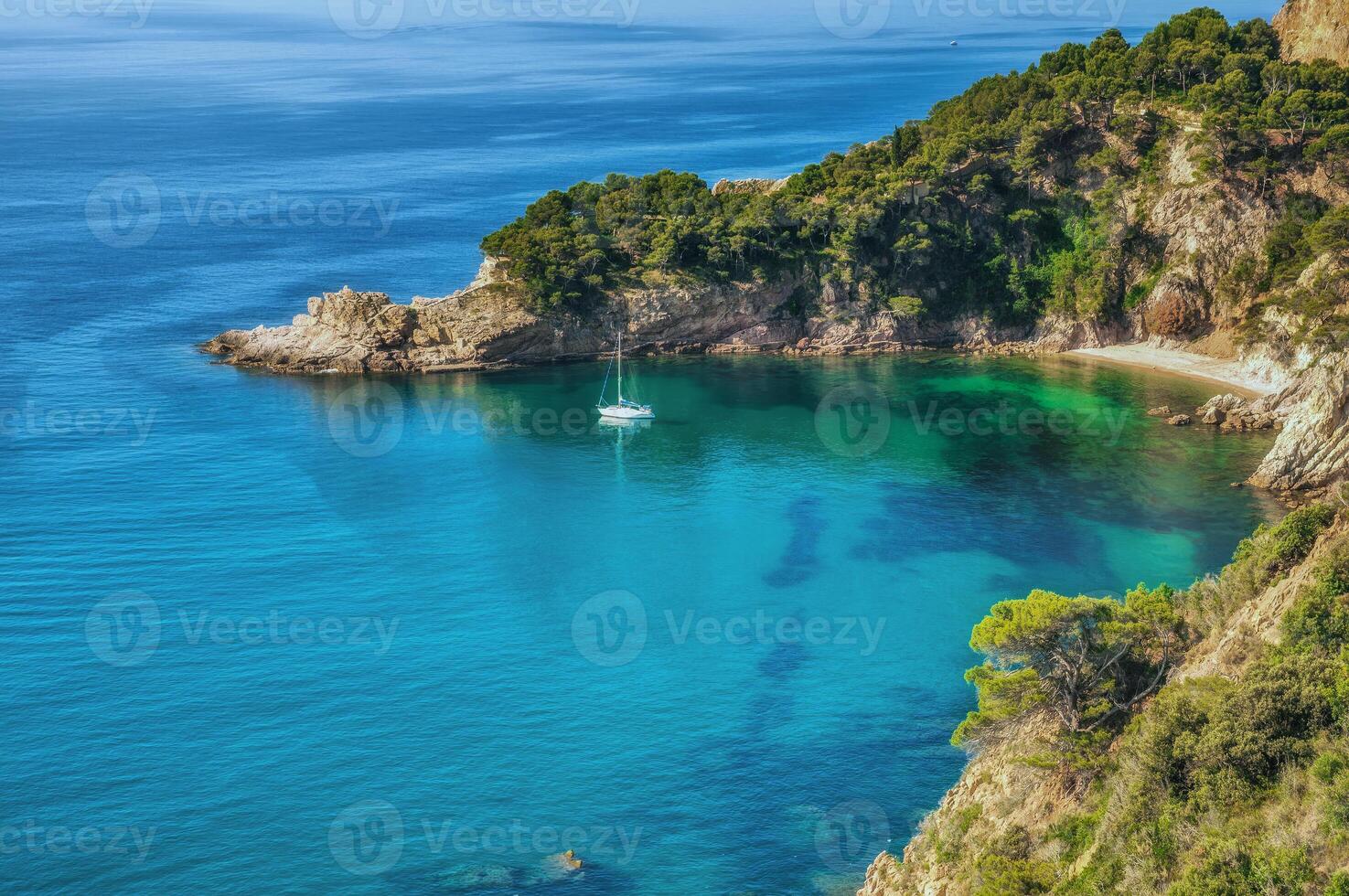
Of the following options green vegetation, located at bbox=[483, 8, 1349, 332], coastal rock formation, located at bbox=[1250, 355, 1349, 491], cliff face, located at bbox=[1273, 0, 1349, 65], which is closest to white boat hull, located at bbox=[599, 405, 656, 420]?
green vegetation, located at bbox=[483, 8, 1349, 332]

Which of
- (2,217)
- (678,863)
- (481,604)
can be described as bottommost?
(678,863)

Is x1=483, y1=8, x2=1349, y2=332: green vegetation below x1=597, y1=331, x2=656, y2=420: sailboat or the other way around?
the other way around

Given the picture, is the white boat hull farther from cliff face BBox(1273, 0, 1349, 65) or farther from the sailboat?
cliff face BBox(1273, 0, 1349, 65)

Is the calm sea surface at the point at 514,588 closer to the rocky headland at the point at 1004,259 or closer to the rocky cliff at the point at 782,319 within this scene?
the rocky cliff at the point at 782,319

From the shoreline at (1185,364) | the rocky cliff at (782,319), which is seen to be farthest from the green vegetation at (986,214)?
the shoreline at (1185,364)

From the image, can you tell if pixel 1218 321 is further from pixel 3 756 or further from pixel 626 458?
pixel 3 756

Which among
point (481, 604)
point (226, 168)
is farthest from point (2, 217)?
point (481, 604)
